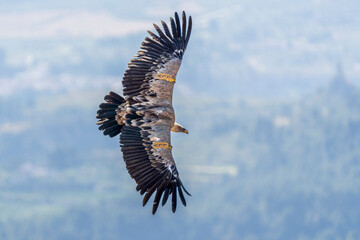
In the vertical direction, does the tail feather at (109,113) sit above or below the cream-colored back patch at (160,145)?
above

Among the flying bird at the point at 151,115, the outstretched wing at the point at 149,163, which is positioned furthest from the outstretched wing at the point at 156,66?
the outstretched wing at the point at 149,163

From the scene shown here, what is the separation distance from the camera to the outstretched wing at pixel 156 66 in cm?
3603

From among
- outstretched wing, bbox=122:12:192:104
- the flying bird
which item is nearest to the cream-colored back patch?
the flying bird

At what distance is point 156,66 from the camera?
120 ft

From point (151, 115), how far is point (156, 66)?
2.59 meters

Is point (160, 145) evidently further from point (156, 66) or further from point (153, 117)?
point (156, 66)

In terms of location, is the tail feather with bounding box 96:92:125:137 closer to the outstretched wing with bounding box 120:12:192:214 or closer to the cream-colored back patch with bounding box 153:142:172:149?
the outstretched wing with bounding box 120:12:192:214

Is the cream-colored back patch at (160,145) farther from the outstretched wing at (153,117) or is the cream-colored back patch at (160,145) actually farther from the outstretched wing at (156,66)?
the outstretched wing at (156,66)

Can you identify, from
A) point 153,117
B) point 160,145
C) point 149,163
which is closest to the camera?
point 149,163

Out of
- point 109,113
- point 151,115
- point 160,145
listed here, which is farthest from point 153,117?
point 109,113

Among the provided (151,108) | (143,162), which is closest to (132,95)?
(151,108)

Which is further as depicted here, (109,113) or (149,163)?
(109,113)

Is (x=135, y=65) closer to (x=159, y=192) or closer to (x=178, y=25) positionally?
(x=178, y=25)

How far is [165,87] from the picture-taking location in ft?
119
